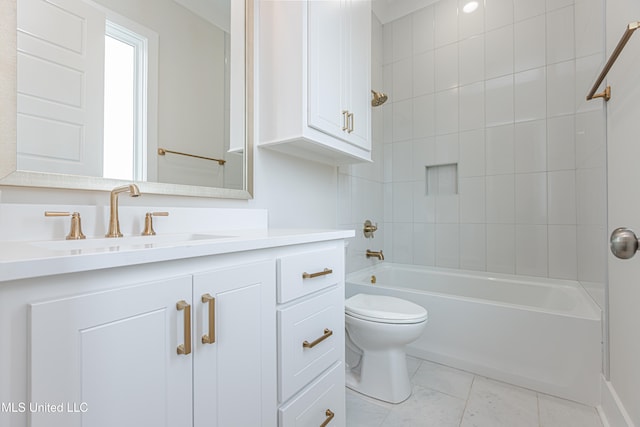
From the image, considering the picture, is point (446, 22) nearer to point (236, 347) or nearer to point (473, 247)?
point (473, 247)

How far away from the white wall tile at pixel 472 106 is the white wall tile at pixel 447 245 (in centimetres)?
84

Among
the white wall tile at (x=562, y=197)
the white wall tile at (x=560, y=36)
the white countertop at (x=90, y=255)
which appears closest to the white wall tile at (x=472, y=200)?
the white wall tile at (x=562, y=197)

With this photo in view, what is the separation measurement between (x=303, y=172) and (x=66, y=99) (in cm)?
106

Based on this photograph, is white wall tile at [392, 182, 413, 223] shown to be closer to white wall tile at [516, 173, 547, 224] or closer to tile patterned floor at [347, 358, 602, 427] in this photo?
white wall tile at [516, 173, 547, 224]

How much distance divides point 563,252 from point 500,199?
1.74 feet

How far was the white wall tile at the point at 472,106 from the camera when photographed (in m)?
2.28

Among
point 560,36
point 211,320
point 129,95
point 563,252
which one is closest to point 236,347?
point 211,320

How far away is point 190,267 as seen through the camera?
2.07ft

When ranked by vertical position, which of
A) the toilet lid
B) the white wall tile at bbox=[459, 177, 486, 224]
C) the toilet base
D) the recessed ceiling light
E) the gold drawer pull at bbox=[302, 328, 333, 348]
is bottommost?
the toilet base

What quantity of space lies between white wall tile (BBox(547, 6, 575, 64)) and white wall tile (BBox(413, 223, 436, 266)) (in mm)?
1481

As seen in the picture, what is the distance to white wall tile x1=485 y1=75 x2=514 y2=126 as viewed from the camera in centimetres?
217

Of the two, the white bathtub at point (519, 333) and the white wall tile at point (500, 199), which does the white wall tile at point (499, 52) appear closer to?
the white wall tile at point (500, 199)

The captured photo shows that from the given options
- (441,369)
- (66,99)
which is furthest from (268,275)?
(441,369)

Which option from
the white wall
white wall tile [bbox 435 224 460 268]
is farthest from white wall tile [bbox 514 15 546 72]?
white wall tile [bbox 435 224 460 268]
